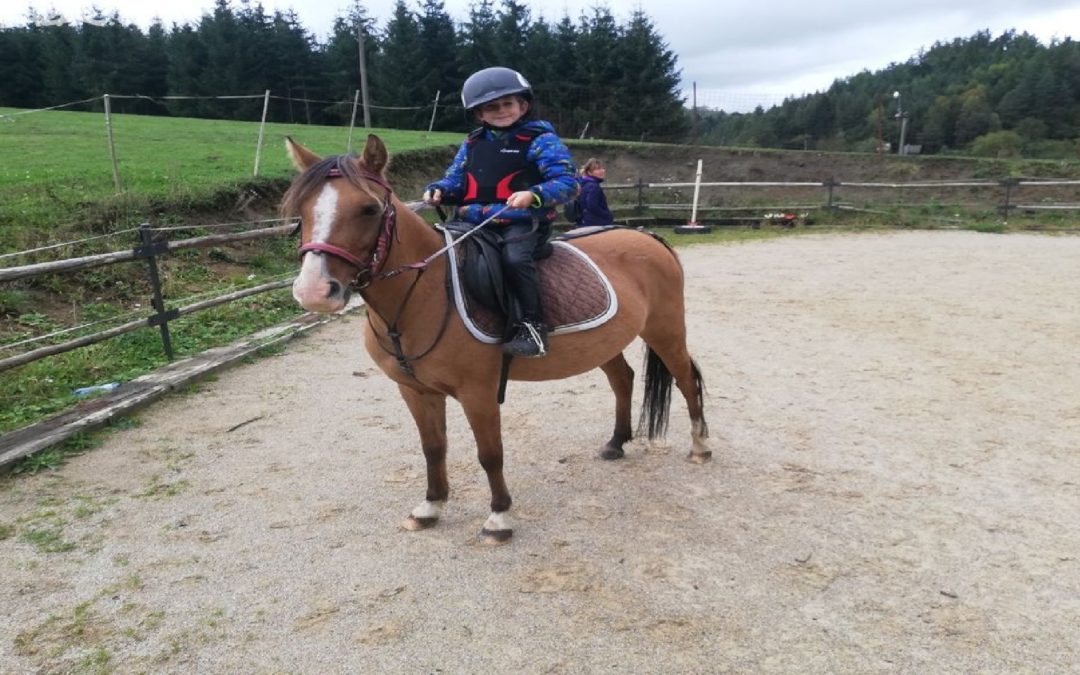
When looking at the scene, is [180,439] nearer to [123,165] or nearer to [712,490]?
[712,490]

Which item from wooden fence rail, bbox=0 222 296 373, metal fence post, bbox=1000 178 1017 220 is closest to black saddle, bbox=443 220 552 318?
wooden fence rail, bbox=0 222 296 373

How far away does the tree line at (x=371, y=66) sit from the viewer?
3619 cm

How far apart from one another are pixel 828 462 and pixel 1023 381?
2798 millimetres

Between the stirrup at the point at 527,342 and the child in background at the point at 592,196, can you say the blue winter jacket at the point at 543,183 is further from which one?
the child in background at the point at 592,196

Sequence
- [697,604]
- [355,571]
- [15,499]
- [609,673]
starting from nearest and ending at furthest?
[609,673] → [697,604] → [355,571] → [15,499]

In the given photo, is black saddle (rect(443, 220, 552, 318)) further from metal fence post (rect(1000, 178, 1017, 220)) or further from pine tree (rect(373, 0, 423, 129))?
pine tree (rect(373, 0, 423, 129))

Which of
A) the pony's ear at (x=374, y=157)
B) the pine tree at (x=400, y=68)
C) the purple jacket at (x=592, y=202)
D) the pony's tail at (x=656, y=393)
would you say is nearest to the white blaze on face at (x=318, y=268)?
the pony's ear at (x=374, y=157)

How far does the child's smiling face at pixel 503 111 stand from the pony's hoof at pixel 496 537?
211 centimetres

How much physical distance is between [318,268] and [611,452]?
103 inches

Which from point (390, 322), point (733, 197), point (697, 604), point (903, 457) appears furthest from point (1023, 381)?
point (733, 197)

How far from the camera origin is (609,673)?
2.34m

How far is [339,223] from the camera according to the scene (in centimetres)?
233

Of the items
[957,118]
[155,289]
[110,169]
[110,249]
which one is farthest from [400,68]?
[957,118]

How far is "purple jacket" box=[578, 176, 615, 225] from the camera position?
29.3 feet
